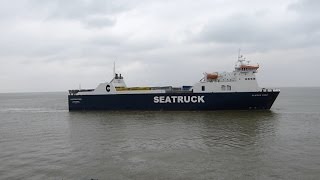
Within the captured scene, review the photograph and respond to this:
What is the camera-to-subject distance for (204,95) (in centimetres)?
3991

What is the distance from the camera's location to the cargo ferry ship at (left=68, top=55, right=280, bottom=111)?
39375mm

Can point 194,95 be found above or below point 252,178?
above

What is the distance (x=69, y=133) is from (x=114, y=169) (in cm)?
1301

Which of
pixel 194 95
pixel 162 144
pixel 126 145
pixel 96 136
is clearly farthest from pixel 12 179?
pixel 194 95

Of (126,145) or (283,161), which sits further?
(126,145)

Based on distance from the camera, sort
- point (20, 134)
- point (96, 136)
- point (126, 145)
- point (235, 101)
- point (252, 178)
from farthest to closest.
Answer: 1. point (235, 101)
2. point (20, 134)
3. point (96, 136)
4. point (126, 145)
5. point (252, 178)

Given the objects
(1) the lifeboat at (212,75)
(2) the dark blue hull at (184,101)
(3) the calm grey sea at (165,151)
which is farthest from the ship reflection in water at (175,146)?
(1) the lifeboat at (212,75)

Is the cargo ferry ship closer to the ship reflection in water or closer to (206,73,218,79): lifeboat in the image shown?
(206,73,218,79): lifeboat

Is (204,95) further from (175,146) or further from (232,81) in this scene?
(175,146)

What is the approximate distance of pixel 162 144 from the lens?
20906mm

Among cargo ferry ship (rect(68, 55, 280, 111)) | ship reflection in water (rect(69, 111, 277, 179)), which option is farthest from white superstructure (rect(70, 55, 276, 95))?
ship reflection in water (rect(69, 111, 277, 179))

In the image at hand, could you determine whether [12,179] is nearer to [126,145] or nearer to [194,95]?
[126,145]

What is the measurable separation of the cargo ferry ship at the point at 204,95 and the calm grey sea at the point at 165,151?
8134 millimetres

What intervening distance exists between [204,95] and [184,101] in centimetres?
254
